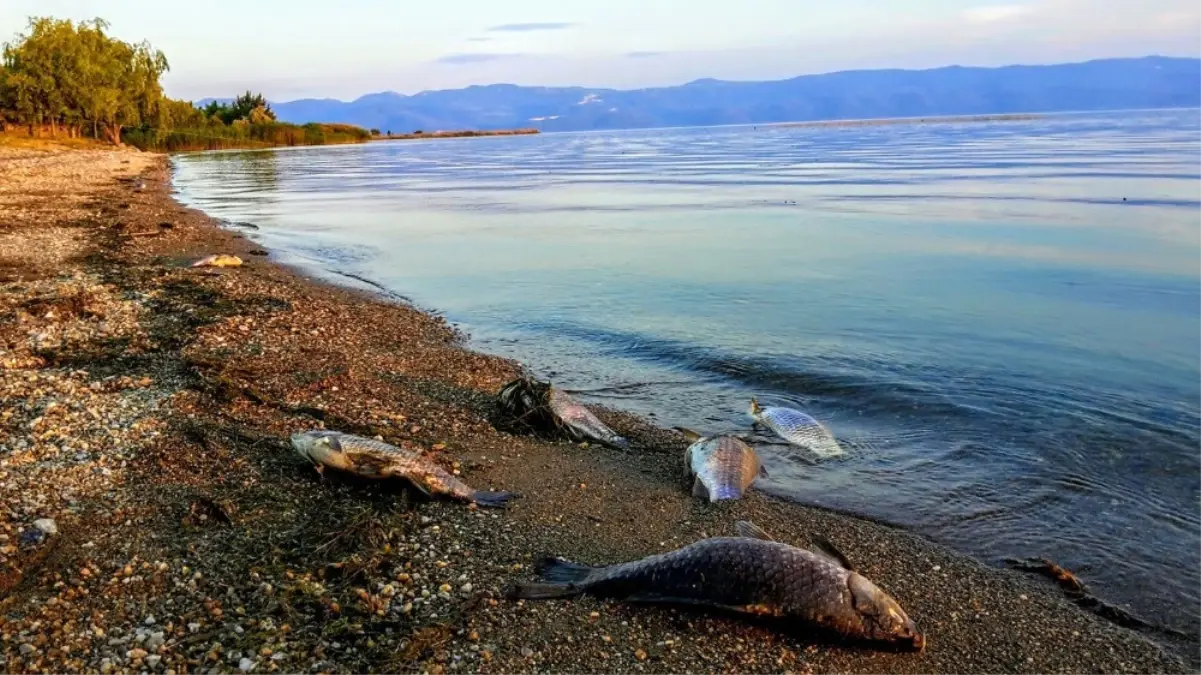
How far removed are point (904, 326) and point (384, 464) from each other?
912 cm

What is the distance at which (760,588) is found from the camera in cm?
446

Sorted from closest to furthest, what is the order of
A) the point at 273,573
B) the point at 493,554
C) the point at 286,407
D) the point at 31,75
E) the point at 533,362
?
1. the point at 273,573
2. the point at 493,554
3. the point at 286,407
4. the point at 533,362
5. the point at 31,75

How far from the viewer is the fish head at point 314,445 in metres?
6.27

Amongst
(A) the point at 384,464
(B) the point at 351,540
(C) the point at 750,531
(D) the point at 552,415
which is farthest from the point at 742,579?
(D) the point at 552,415

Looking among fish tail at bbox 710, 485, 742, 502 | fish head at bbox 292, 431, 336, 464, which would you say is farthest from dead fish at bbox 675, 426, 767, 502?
fish head at bbox 292, 431, 336, 464

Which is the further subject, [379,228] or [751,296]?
[379,228]

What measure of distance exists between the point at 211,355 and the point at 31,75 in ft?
257

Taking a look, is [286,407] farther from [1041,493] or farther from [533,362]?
[1041,493]

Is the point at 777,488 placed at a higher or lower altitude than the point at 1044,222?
lower

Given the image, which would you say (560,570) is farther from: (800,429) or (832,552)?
(800,429)

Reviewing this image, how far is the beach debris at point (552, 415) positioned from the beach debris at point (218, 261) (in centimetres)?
1066

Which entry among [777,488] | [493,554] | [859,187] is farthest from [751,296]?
[859,187]

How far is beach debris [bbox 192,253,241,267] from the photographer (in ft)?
54.1

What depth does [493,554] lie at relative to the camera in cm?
529
